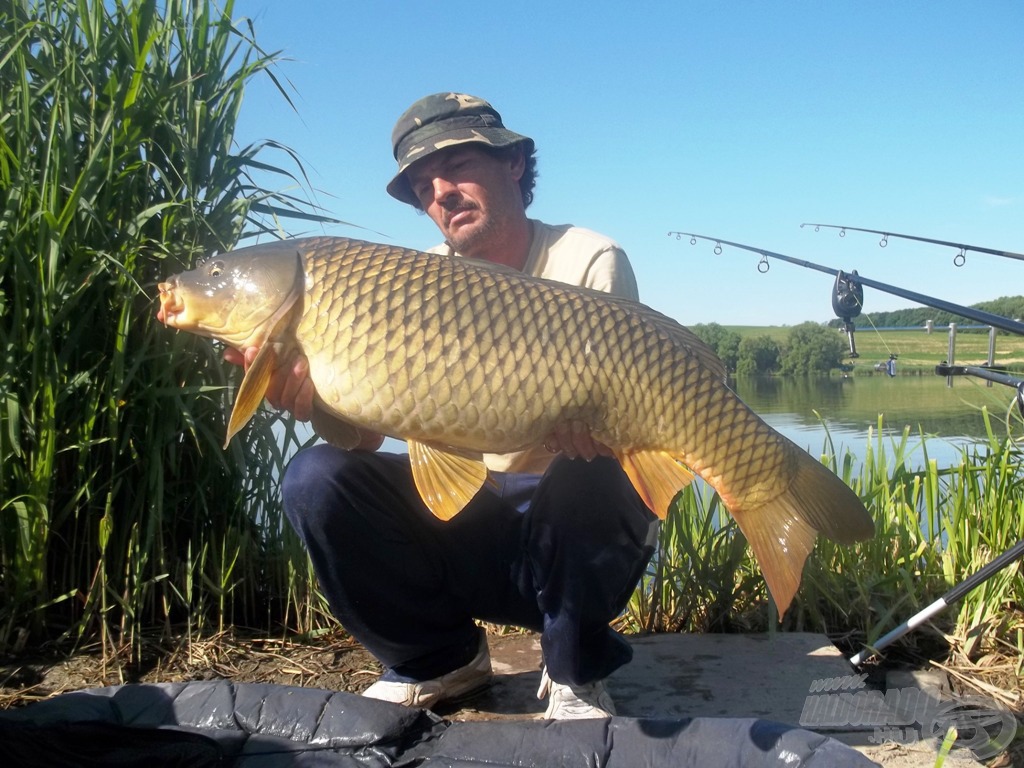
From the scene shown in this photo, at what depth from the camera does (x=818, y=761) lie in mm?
1218

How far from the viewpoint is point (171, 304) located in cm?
168

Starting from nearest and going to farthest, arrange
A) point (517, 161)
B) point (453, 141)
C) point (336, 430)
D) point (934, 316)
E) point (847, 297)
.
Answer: point (336, 430) < point (453, 141) < point (847, 297) < point (517, 161) < point (934, 316)

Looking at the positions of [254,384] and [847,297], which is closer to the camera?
[254,384]

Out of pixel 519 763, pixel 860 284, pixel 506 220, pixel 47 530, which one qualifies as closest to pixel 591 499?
pixel 519 763

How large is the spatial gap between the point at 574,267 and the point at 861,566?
114 cm

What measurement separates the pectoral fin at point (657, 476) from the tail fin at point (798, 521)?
0.45ft

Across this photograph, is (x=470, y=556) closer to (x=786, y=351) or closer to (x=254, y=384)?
(x=254, y=384)

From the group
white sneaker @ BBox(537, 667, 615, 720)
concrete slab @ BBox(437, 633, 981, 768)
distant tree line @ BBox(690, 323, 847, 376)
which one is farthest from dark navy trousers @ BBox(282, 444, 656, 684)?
distant tree line @ BBox(690, 323, 847, 376)

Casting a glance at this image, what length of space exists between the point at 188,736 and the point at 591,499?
0.83 m

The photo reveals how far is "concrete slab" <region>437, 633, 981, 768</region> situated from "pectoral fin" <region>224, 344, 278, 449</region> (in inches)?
30.8

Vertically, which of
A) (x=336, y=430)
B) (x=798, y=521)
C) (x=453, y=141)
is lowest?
(x=798, y=521)

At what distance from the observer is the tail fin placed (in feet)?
5.12

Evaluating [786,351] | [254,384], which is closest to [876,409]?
[786,351]

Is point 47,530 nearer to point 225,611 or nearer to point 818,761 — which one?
point 225,611
